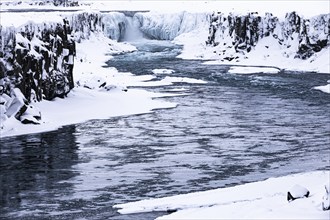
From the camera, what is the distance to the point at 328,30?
68.6m

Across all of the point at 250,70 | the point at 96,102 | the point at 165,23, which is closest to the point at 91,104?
the point at 96,102

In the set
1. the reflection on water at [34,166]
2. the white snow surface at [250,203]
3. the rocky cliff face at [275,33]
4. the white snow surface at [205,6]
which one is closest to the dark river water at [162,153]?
the reflection on water at [34,166]

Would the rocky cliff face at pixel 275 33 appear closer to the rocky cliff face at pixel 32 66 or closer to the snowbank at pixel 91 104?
the snowbank at pixel 91 104

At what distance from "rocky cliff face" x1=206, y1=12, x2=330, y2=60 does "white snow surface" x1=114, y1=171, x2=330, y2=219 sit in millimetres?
48756

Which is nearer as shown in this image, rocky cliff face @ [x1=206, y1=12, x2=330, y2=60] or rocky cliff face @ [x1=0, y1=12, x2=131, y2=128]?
rocky cliff face @ [x1=0, y1=12, x2=131, y2=128]

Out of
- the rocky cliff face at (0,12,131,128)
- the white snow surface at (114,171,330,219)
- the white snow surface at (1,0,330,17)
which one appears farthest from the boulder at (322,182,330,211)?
the white snow surface at (1,0,330,17)

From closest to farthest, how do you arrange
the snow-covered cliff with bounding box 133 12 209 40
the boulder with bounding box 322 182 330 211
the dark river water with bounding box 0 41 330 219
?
the boulder with bounding box 322 182 330 211 → the dark river water with bounding box 0 41 330 219 → the snow-covered cliff with bounding box 133 12 209 40

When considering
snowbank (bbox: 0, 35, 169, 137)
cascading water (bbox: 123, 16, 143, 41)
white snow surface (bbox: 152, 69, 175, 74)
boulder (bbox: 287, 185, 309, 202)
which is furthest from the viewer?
cascading water (bbox: 123, 16, 143, 41)

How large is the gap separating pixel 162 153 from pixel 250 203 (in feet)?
34.5

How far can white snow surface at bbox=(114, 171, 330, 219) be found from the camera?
1584 centimetres

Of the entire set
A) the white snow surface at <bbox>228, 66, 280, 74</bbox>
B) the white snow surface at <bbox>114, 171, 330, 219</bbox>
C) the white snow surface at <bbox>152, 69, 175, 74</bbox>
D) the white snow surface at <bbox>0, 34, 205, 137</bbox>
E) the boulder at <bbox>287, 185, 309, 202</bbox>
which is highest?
the boulder at <bbox>287, 185, 309, 202</bbox>

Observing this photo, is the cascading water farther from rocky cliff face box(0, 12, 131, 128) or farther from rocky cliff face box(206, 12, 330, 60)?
rocky cliff face box(0, 12, 131, 128)

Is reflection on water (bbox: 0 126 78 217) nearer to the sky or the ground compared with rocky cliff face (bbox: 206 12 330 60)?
nearer to the ground

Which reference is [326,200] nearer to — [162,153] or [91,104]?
[162,153]
